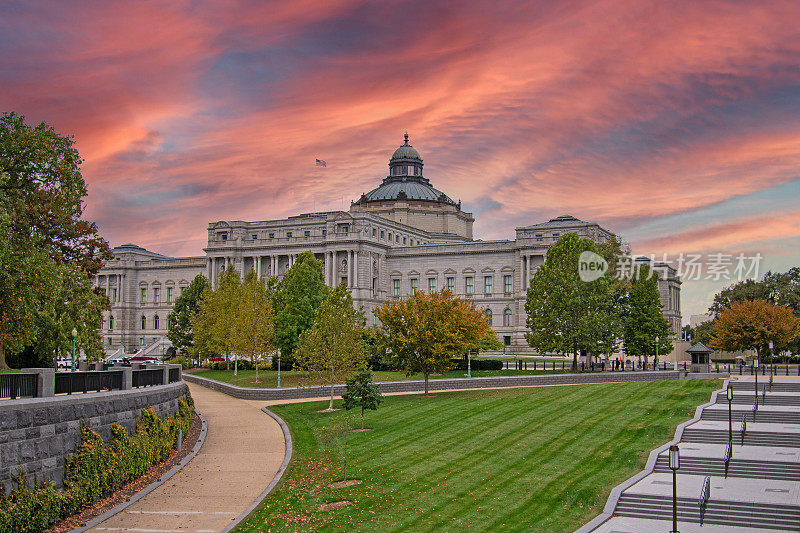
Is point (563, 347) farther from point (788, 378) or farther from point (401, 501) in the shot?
point (401, 501)

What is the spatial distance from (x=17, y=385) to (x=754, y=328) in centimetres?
6256

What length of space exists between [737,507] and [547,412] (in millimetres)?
17527

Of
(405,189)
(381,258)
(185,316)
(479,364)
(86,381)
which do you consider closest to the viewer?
(86,381)

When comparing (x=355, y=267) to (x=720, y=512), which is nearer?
(x=720, y=512)

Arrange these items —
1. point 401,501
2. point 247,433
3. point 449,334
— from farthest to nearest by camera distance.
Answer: point 449,334
point 247,433
point 401,501

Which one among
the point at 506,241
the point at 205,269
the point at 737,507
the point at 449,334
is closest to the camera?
the point at 737,507

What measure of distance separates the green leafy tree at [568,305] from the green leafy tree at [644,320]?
598 cm

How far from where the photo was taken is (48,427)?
23109 millimetres

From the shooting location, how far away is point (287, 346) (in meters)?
64.9

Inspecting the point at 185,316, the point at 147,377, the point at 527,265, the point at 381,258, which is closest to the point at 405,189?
the point at 381,258

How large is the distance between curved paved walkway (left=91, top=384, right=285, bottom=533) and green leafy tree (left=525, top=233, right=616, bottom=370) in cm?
2965

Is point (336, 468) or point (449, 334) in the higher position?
point (449, 334)

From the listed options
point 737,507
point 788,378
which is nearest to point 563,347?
point 788,378

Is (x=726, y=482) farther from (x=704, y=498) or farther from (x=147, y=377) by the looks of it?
(x=147, y=377)
